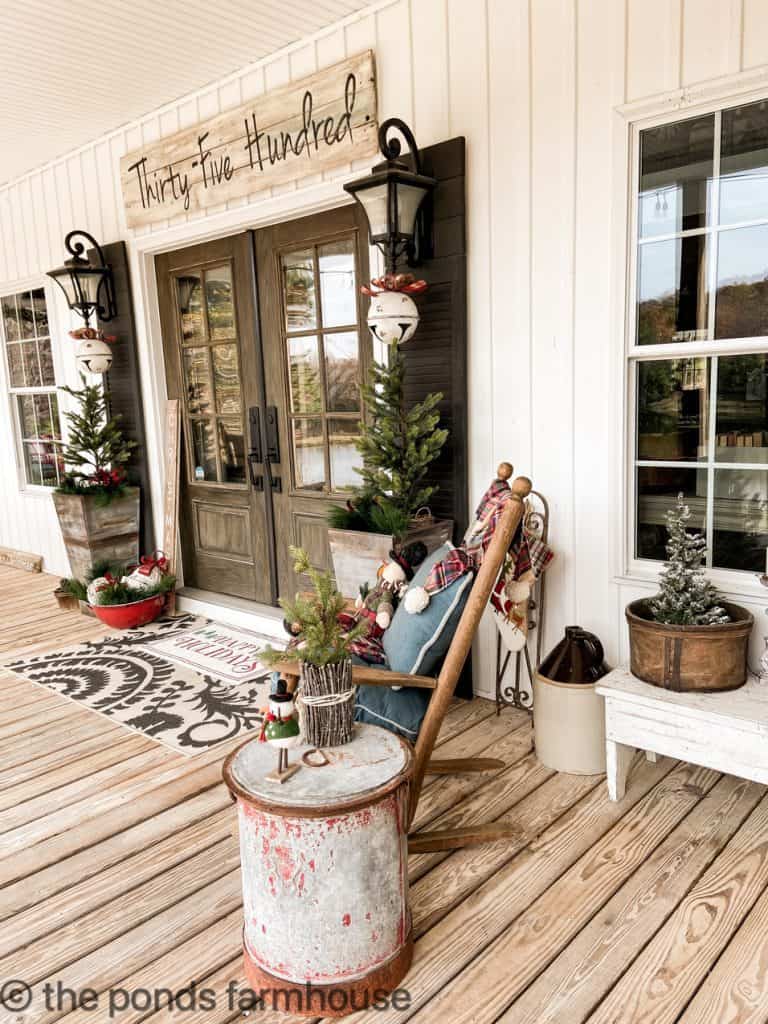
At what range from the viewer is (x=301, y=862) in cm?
160

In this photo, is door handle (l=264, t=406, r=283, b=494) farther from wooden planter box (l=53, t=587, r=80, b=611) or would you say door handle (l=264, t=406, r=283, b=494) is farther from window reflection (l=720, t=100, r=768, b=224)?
window reflection (l=720, t=100, r=768, b=224)

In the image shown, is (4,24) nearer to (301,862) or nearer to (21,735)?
(21,735)

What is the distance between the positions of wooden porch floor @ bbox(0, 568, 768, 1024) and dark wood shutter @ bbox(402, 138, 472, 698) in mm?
1036

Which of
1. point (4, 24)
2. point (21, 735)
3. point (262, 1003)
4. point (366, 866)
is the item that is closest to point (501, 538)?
point (366, 866)

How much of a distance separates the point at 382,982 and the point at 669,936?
2.40ft

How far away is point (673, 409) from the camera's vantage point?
2693 millimetres

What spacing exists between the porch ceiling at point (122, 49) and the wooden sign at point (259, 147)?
0.21 metres

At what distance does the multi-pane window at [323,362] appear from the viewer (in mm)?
3734

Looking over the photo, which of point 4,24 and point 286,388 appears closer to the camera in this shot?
A: point 4,24

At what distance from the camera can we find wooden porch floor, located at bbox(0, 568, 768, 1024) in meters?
1.72

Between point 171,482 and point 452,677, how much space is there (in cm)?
314

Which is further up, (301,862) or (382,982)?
(301,862)

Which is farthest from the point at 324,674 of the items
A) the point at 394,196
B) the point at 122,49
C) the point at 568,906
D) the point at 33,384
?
the point at 33,384

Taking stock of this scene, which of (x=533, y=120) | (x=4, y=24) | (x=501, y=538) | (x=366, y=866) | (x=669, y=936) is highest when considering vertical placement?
(x=4, y=24)
